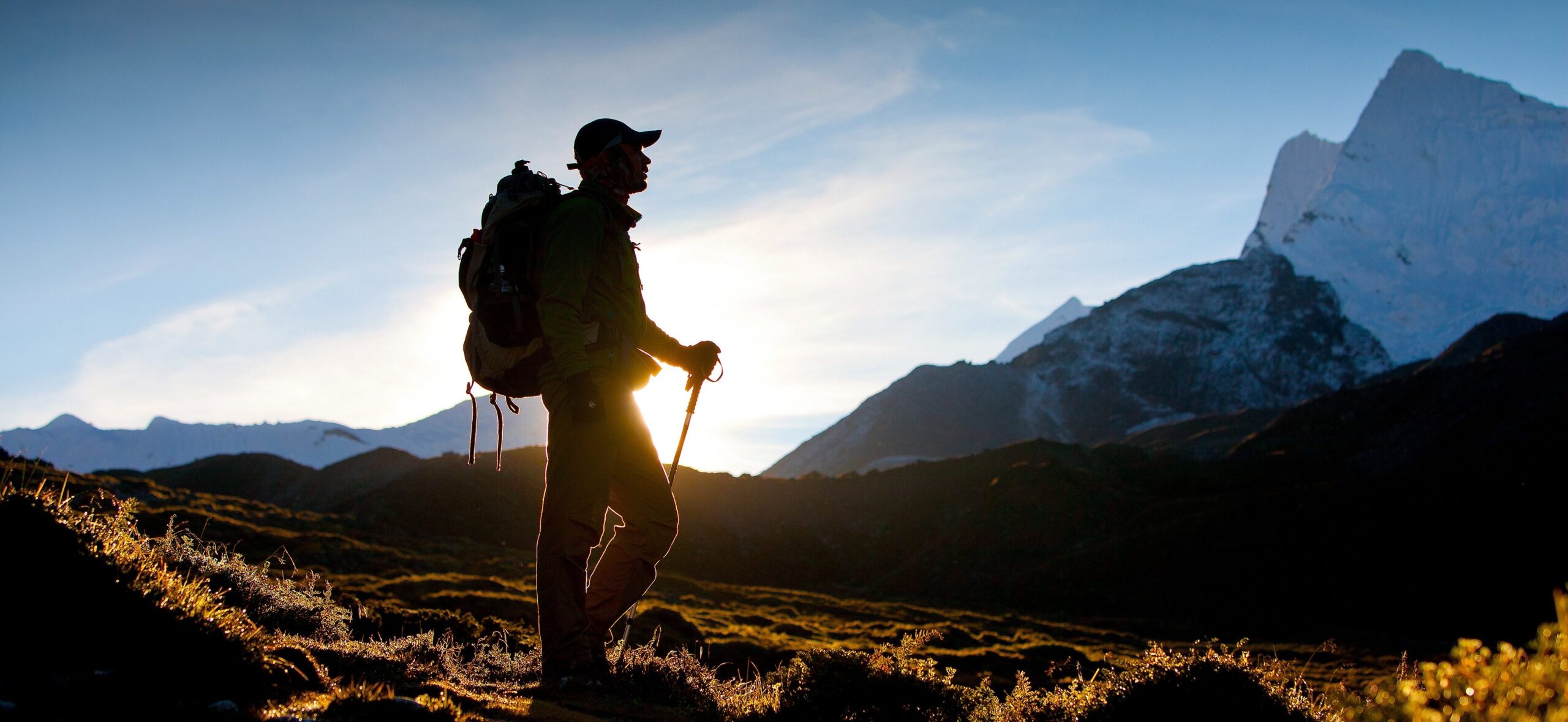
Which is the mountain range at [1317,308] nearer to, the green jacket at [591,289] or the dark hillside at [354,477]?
the dark hillside at [354,477]

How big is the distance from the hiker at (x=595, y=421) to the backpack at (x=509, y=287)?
0.11 m

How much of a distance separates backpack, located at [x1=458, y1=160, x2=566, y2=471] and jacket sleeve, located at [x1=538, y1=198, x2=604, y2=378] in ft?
0.36

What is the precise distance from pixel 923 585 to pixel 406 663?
1867 inches

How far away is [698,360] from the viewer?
541 centimetres

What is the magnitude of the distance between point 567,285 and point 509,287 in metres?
0.37

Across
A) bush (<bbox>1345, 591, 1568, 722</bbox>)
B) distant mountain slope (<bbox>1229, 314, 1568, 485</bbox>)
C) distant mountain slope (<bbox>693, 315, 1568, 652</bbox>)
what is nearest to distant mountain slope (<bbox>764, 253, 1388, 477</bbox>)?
distant mountain slope (<bbox>1229, 314, 1568, 485</bbox>)

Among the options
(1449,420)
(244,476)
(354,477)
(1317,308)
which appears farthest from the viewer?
(1317,308)

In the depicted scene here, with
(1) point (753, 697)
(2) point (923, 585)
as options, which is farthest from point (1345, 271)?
(1) point (753, 697)

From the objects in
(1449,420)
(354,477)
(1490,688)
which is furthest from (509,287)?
(354,477)

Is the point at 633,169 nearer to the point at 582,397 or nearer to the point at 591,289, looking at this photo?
the point at 591,289

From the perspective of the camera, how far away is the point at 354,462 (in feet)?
245

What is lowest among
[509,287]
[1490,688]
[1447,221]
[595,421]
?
[1490,688]

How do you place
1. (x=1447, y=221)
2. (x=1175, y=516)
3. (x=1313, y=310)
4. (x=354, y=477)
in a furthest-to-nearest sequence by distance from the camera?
(x=1447, y=221) → (x=1313, y=310) → (x=354, y=477) → (x=1175, y=516)

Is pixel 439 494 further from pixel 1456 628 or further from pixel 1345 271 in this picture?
pixel 1345 271
